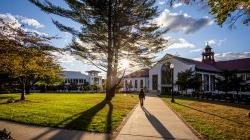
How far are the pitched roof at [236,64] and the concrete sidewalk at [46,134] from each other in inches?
2280

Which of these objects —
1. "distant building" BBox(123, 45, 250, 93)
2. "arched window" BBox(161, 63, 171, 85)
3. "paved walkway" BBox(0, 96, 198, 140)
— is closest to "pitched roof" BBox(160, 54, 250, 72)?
"distant building" BBox(123, 45, 250, 93)

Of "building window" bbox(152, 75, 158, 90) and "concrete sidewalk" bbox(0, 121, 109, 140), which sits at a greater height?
"building window" bbox(152, 75, 158, 90)

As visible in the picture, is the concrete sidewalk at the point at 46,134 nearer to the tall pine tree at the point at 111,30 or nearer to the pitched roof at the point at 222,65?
the tall pine tree at the point at 111,30

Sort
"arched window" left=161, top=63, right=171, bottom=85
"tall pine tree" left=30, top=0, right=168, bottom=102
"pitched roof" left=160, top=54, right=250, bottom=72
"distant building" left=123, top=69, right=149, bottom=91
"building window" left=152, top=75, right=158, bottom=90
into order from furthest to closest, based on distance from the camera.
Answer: "distant building" left=123, top=69, right=149, bottom=91 → "building window" left=152, top=75, right=158, bottom=90 → "arched window" left=161, top=63, right=171, bottom=85 → "pitched roof" left=160, top=54, right=250, bottom=72 → "tall pine tree" left=30, top=0, right=168, bottom=102

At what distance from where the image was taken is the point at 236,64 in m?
66.6

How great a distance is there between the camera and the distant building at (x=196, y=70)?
61.4m

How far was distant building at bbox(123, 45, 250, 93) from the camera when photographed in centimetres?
6144

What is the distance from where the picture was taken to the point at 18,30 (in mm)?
8234

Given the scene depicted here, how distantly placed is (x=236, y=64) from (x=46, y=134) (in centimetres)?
6363

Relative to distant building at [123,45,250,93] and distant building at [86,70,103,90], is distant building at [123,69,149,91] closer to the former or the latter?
distant building at [123,45,250,93]

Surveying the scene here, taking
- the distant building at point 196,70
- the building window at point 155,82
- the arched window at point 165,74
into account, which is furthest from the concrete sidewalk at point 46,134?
the building window at point 155,82

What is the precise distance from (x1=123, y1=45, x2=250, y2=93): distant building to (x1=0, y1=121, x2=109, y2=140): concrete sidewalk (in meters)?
46.2

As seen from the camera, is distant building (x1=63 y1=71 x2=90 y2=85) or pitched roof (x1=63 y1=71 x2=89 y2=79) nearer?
distant building (x1=63 y1=71 x2=90 y2=85)

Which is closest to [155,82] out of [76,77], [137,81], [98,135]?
[137,81]
